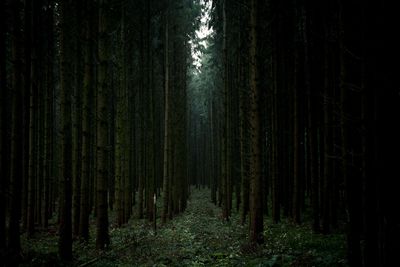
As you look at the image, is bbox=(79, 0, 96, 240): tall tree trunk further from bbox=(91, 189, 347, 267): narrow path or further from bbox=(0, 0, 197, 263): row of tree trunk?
bbox=(91, 189, 347, 267): narrow path

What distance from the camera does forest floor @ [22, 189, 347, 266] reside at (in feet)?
26.3

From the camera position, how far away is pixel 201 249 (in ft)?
34.4

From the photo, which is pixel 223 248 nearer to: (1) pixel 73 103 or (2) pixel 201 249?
(2) pixel 201 249

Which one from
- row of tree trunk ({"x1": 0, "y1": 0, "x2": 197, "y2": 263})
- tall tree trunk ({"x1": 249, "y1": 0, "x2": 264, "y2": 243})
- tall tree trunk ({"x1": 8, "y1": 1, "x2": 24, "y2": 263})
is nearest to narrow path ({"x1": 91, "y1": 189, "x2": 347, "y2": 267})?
tall tree trunk ({"x1": 249, "y1": 0, "x2": 264, "y2": 243})

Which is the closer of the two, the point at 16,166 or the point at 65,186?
the point at 16,166

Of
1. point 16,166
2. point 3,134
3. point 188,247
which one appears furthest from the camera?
point 188,247

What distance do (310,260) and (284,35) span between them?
1008cm

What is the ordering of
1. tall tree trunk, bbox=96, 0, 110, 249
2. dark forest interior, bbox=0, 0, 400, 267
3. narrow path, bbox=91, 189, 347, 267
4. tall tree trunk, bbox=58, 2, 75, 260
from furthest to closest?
tall tree trunk, bbox=96, 0, 110, 249, tall tree trunk, bbox=58, 2, 75, 260, narrow path, bbox=91, 189, 347, 267, dark forest interior, bbox=0, 0, 400, 267

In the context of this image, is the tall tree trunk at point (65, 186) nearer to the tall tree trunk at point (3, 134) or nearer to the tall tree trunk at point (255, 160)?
the tall tree trunk at point (3, 134)

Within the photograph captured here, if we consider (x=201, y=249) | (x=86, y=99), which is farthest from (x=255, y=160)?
(x=86, y=99)

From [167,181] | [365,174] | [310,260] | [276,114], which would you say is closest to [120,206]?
[167,181]

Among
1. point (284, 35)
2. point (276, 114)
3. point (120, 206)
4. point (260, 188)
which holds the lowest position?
point (120, 206)

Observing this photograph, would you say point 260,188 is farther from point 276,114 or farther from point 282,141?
point 282,141

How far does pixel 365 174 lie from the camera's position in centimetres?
514
